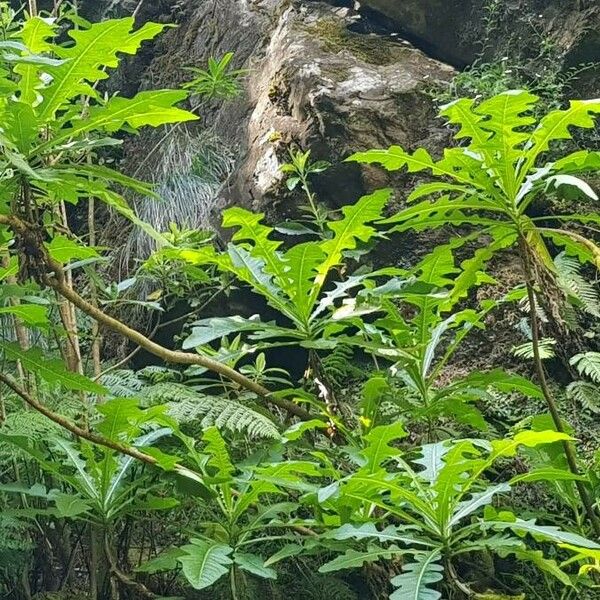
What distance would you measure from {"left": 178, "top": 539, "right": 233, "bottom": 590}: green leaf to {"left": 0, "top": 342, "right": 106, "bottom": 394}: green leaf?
0.33 meters

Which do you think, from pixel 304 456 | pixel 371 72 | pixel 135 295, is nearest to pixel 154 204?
pixel 135 295

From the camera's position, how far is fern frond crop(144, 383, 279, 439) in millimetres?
1547

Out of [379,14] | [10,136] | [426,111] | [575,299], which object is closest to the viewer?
[10,136]

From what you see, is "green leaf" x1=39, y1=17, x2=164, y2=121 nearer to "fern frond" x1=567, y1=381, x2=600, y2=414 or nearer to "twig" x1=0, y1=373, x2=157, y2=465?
"twig" x1=0, y1=373, x2=157, y2=465

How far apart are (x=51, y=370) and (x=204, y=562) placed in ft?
1.49

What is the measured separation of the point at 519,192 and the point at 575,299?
1.07 ft

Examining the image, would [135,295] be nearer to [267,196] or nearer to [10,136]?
[267,196]

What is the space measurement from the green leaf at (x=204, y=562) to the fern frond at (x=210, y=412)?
0.30m

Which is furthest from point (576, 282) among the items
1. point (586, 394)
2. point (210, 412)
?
point (210, 412)

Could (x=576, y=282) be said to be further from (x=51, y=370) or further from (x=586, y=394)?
(x=51, y=370)

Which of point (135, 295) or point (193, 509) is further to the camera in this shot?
point (135, 295)

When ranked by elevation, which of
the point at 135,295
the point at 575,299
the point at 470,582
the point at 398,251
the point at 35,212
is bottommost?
the point at 135,295

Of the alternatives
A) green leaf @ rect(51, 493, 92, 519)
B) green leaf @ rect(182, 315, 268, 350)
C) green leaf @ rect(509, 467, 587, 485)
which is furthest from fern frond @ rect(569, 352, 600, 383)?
green leaf @ rect(51, 493, 92, 519)

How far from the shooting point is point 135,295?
9.87 feet
